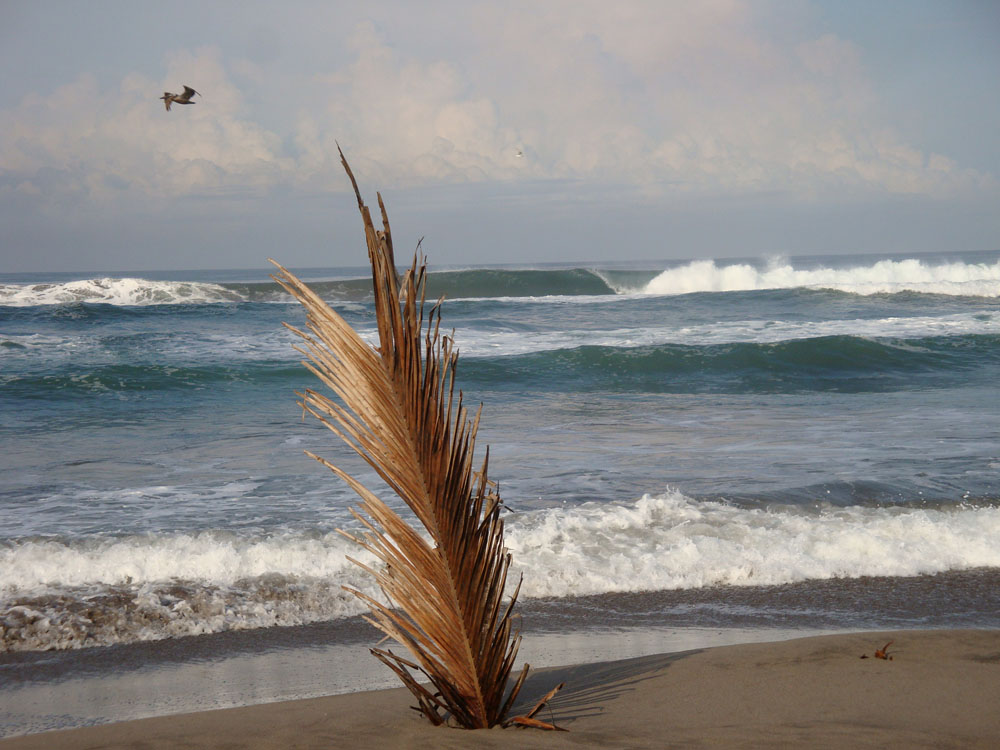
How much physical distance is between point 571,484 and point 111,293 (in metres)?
29.3

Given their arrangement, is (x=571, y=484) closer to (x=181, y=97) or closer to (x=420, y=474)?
(x=181, y=97)

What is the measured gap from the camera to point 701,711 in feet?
8.88

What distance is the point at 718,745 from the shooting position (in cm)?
239

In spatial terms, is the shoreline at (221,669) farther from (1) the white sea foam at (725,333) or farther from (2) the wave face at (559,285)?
(2) the wave face at (559,285)

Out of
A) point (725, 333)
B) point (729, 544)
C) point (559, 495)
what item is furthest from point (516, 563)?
point (725, 333)

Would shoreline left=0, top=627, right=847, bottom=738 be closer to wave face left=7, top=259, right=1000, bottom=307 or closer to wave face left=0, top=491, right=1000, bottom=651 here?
wave face left=0, top=491, right=1000, bottom=651

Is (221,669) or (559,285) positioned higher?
(559,285)

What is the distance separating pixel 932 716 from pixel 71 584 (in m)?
4.30

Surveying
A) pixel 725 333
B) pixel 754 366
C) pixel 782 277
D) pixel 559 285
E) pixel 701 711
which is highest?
pixel 782 277

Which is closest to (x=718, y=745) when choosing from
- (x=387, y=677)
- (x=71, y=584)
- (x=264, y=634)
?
(x=387, y=677)

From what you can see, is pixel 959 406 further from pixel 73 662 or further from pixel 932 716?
pixel 73 662

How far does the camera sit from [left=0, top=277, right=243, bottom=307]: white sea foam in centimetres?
3034

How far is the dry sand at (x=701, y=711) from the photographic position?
2.44 metres

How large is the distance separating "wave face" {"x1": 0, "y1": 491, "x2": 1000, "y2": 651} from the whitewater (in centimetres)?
2
